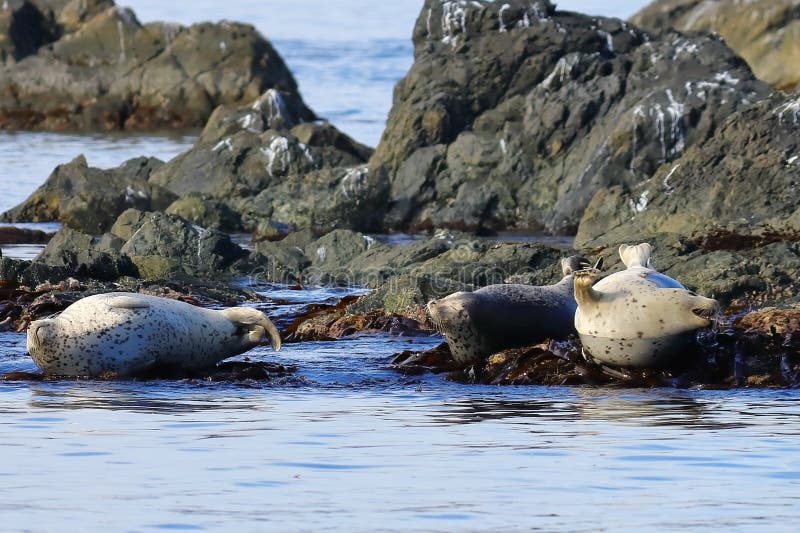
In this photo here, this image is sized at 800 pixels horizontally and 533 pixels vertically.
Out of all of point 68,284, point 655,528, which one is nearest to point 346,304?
point 68,284

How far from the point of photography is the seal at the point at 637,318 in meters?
8.94

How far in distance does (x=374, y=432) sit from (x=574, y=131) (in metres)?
19.5

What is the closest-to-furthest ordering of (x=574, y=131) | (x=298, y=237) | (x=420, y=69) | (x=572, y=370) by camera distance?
(x=572, y=370)
(x=298, y=237)
(x=574, y=131)
(x=420, y=69)

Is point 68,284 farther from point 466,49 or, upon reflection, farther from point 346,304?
point 466,49

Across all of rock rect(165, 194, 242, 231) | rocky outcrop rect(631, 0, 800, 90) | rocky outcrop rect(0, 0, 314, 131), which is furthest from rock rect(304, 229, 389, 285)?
rocky outcrop rect(631, 0, 800, 90)

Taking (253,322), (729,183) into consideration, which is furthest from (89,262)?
(729,183)

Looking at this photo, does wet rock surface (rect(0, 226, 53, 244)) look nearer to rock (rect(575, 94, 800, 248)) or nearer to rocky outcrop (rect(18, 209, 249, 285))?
rocky outcrop (rect(18, 209, 249, 285))

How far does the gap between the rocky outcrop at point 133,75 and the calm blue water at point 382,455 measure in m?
38.7

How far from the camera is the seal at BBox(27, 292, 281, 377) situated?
9742mm

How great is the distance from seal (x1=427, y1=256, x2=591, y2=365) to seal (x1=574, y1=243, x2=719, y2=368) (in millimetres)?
679

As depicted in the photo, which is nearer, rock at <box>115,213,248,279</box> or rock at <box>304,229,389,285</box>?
rock at <box>115,213,248,279</box>

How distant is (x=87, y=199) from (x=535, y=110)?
777cm

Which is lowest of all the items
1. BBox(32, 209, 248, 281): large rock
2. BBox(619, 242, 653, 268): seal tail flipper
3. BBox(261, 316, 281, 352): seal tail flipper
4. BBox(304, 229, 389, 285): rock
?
BBox(304, 229, 389, 285): rock

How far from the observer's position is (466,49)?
97.8 feet
